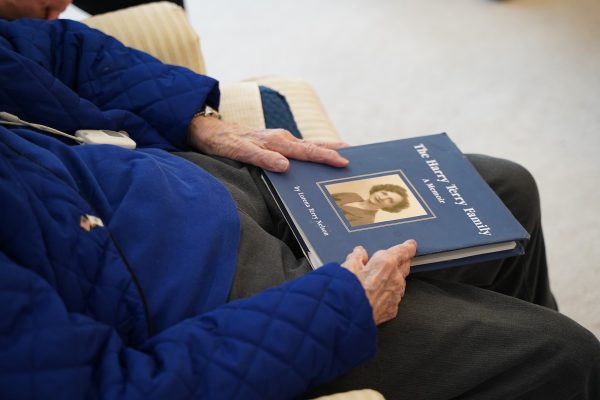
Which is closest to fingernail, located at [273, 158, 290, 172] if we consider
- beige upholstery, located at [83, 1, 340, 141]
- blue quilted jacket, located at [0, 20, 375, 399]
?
blue quilted jacket, located at [0, 20, 375, 399]

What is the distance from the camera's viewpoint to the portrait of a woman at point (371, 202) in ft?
3.61

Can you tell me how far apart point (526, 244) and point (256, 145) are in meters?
0.52

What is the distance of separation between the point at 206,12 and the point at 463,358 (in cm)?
208

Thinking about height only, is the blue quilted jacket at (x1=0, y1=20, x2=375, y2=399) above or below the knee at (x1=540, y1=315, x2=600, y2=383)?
above

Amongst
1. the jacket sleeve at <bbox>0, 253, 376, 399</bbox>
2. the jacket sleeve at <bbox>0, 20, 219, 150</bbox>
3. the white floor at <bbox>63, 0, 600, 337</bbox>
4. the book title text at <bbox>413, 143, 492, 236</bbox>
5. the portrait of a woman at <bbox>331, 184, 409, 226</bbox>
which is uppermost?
the jacket sleeve at <bbox>0, 20, 219, 150</bbox>

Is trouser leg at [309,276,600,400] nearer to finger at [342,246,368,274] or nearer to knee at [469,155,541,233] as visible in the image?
finger at [342,246,368,274]

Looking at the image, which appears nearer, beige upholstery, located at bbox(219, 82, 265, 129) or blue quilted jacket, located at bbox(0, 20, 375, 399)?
blue quilted jacket, located at bbox(0, 20, 375, 399)

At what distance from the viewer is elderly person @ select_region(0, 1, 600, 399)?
0.84 meters

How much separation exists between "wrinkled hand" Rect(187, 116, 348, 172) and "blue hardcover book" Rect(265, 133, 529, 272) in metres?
0.02

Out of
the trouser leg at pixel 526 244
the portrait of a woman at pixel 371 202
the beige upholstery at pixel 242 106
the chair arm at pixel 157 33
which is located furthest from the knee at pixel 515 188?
the chair arm at pixel 157 33

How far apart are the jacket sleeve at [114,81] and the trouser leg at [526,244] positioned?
0.54 meters

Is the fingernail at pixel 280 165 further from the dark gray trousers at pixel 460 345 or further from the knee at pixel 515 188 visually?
the knee at pixel 515 188

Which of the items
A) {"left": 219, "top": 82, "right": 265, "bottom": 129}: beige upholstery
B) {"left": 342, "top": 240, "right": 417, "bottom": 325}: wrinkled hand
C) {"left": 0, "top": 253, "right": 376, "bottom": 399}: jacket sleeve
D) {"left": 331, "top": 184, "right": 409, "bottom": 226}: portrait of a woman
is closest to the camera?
{"left": 0, "top": 253, "right": 376, "bottom": 399}: jacket sleeve

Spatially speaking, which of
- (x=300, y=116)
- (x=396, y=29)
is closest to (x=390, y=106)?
(x=396, y=29)
